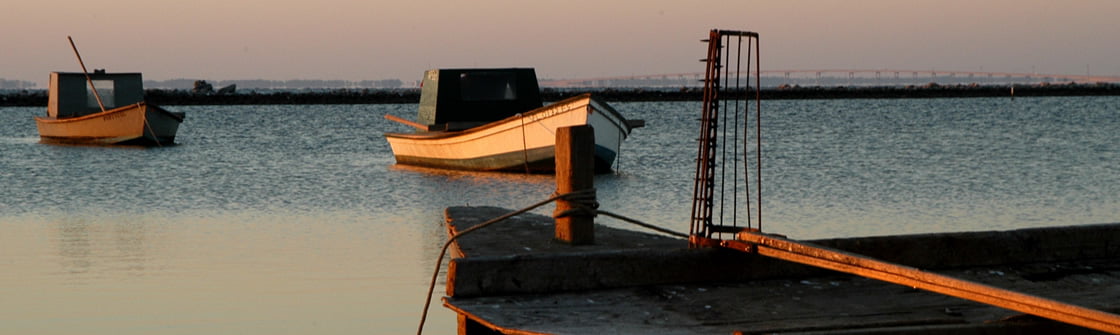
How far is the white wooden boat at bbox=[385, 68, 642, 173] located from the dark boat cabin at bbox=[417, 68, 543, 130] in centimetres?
2

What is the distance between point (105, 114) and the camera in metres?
37.9

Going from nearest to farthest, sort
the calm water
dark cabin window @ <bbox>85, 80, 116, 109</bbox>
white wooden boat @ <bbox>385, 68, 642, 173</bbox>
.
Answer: the calm water, white wooden boat @ <bbox>385, 68, 642, 173</bbox>, dark cabin window @ <bbox>85, 80, 116, 109</bbox>

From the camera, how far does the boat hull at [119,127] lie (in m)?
38.1

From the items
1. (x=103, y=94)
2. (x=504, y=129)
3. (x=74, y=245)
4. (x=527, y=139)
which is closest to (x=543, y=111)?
(x=527, y=139)

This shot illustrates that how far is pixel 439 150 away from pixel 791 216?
Answer: 1098cm

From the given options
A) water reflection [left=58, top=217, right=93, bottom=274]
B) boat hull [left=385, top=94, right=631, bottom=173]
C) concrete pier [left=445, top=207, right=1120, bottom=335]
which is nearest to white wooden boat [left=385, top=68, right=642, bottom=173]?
boat hull [left=385, top=94, right=631, bottom=173]

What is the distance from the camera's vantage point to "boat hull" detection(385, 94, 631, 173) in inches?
937

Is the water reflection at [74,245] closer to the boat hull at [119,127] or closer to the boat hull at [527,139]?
the boat hull at [527,139]

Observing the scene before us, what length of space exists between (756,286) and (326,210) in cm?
1258

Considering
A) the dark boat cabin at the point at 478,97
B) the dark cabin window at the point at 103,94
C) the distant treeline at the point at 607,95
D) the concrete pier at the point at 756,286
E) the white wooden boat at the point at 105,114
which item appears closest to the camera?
the concrete pier at the point at 756,286

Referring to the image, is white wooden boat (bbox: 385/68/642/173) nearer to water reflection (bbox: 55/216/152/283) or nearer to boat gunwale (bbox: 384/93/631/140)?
boat gunwale (bbox: 384/93/631/140)

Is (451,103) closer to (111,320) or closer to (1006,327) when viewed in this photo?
(111,320)

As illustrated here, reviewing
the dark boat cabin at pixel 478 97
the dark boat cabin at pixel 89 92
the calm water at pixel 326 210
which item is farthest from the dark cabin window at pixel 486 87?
the dark boat cabin at pixel 89 92

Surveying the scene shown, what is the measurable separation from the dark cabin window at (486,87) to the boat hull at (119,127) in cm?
1443
